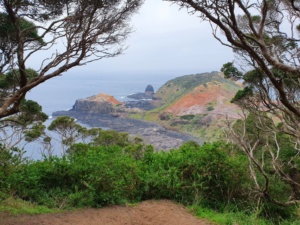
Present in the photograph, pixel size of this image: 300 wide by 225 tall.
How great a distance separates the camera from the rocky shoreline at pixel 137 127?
48531 millimetres

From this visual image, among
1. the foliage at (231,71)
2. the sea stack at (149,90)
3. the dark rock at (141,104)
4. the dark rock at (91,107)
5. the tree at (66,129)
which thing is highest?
the foliage at (231,71)

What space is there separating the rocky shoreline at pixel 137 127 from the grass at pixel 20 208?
129 ft

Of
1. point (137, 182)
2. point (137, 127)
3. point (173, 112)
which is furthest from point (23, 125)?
point (173, 112)

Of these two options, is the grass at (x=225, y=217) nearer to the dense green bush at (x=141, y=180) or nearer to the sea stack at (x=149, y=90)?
the dense green bush at (x=141, y=180)

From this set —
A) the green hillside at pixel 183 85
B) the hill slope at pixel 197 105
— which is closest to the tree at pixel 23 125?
the hill slope at pixel 197 105

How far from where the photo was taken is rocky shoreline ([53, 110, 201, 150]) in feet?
159

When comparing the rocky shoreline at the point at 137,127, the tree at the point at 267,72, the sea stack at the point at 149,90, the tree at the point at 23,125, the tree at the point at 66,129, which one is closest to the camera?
the tree at the point at 267,72

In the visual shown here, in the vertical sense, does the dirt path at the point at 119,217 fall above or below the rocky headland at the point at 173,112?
above

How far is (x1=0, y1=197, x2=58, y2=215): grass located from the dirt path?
18 centimetres

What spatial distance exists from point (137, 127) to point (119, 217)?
5222cm

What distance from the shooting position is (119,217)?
5121mm

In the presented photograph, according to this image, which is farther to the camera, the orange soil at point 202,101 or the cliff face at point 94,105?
the orange soil at point 202,101

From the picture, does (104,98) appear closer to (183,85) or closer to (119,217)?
(183,85)

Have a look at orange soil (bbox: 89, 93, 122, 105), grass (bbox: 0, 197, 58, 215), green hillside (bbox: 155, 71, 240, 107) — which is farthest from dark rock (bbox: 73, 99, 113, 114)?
grass (bbox: 0, 197, 58, 215)
